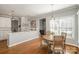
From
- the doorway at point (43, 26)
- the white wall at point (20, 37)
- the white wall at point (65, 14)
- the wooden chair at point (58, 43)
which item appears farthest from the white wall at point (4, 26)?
the wooden chair at point (58, 43)

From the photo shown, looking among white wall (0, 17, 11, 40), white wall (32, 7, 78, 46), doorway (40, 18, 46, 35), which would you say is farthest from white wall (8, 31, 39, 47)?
white wall (0, 17, 11, 40)

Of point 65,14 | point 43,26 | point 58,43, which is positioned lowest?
point 58,43

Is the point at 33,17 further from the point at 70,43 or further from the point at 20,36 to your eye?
the point at 70,43

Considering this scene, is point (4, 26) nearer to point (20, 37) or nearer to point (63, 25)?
point (20, 37)

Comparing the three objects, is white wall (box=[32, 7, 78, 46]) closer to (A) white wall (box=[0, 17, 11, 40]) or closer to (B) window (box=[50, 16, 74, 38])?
(B) window (box=[50, 16, 74, 38])

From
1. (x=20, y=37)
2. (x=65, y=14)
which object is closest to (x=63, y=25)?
(x=65, y=14)

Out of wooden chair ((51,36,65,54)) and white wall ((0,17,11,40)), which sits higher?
white wall ((0,17,11,40))

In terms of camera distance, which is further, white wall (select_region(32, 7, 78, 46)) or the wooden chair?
white wall (select_region(32, 7, 78, 46))

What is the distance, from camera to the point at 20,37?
4547 millimetres

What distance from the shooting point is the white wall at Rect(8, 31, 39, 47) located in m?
4.02

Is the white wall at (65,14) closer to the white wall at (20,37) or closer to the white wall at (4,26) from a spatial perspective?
the white wall at (20,37)

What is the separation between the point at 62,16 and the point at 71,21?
515 millimetres

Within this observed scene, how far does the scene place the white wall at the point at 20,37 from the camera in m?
4.02

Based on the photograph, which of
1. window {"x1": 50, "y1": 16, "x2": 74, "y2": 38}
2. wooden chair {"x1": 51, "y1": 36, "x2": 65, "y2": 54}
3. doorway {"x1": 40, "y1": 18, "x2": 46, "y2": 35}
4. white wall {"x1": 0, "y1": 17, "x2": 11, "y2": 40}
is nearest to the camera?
wooden chair {"x1": 51, "y1": 36, "x2": 65, "y2": 54}
